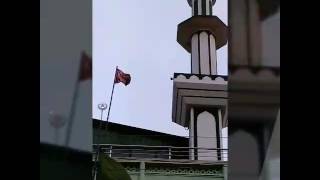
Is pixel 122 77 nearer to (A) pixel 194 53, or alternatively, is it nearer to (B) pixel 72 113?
(A) pixel 194 53

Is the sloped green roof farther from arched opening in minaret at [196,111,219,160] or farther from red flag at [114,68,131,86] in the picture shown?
arched opening in minaret at [196,111,219,160]

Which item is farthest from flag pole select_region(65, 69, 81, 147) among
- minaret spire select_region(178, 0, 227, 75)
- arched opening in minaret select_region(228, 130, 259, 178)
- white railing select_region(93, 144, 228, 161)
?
minaret spire select_region(178, 0, 227, 75)

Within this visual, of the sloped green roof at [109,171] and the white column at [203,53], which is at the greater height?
the white column at [203,53]

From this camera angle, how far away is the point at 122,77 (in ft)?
66.0

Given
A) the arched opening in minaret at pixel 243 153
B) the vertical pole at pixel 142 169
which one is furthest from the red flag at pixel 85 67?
the vertical pole at pixel 142 169

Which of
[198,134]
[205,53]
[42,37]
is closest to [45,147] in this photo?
[42,37]

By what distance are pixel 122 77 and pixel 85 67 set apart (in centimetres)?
A: 1641

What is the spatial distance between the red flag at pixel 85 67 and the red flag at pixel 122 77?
16.1m

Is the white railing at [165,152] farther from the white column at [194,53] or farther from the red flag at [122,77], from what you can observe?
the white column at [194,53]

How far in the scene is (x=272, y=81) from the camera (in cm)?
366

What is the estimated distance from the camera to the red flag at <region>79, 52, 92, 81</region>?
373 centimetres

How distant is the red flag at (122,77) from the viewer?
19.9m

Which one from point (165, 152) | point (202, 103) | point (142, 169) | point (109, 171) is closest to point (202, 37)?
point (202, 103)
